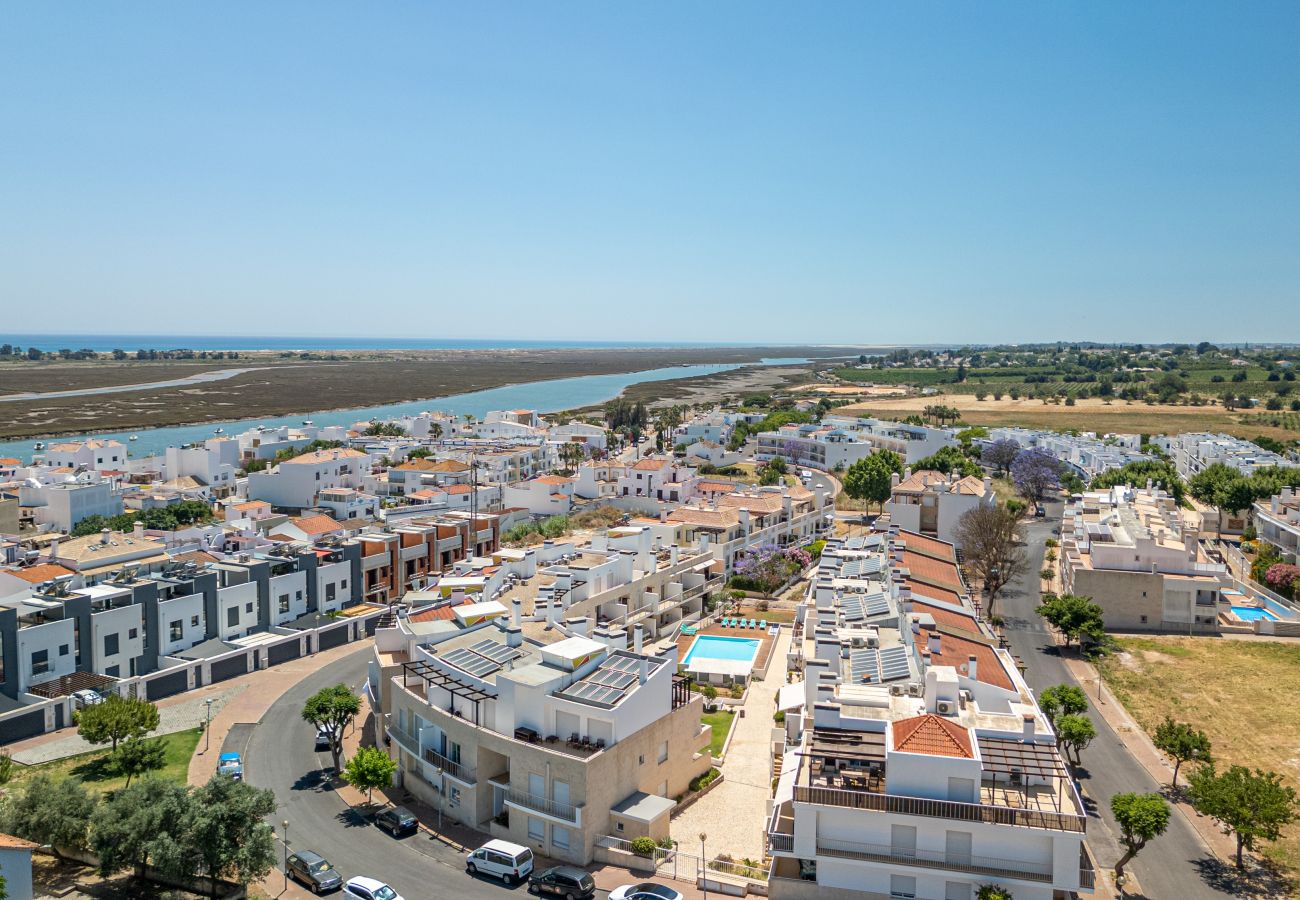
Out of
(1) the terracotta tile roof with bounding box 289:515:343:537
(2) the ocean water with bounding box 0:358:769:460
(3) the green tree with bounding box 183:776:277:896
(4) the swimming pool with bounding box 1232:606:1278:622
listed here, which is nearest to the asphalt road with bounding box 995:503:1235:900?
(4) the swimming pool with bounding box 1232:606:1278:622

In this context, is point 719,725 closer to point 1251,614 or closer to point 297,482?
point 1251,614

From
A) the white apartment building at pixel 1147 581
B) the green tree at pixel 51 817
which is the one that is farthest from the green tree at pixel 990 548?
the green tree at pixel 51 817

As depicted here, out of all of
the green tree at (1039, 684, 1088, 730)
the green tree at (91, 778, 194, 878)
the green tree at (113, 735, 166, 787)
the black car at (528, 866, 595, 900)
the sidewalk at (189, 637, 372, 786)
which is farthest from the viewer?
the green tree at (1039, 684, 1088, 730)

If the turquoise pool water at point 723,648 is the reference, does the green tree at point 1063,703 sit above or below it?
above

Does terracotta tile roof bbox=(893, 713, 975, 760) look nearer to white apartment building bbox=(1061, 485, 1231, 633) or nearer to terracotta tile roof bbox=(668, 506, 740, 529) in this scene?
white apartment building bbox=(1061, 485, 1231, 633)

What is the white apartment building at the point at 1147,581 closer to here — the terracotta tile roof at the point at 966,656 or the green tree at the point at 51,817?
the terracotta tile roof at the point at 966,656

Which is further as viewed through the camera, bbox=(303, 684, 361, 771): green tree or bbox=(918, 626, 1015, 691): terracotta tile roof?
bbox=(303, 684, 361, 771): green tree

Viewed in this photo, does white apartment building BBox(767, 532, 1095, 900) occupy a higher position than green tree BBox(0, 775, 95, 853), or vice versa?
white apartment building BBox(767, 532, 1095, 900)
